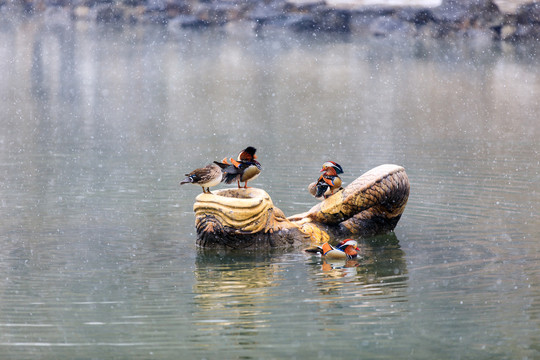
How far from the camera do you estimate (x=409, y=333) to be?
7602 mm

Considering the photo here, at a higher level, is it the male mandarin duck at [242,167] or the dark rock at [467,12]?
the dark rock at [467,12]

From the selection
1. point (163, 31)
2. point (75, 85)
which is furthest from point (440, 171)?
point (163, 31)

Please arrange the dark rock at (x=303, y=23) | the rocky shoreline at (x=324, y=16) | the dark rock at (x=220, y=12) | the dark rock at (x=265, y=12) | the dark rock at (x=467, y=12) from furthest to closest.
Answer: the dark rock at (x=220, y=12), the dark rock at (x=265, y=12), the dark rock at (x=303, y=23), the dark rock at (x=467, y=12), the rocky shoreline at (x=324, y=16)

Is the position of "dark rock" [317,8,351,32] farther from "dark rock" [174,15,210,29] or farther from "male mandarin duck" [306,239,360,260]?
"male mandarin duck" [306,239,360,260]

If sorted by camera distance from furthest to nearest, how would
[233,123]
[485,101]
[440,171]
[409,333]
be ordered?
1. [485,101]
2. [233,123]
3. [440,171]
4. [409,333]

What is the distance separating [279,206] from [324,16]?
42.3m

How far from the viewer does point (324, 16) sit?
176 feet

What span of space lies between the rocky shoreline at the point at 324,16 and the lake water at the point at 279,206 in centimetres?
1871

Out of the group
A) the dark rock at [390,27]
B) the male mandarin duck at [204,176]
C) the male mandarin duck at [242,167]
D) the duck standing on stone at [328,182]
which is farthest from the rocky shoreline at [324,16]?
the male mandarin duck at [204,176]

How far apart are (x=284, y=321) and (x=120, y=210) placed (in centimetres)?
494

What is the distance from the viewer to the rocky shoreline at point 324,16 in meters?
47.3

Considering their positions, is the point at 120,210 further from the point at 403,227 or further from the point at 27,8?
the point at 27,8

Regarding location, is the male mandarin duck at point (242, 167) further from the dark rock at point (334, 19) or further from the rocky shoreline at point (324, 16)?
the dark rock at point (334, 19)

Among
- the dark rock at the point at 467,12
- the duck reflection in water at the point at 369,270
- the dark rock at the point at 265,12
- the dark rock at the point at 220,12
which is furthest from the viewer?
the dark rock at the point at 220,12
